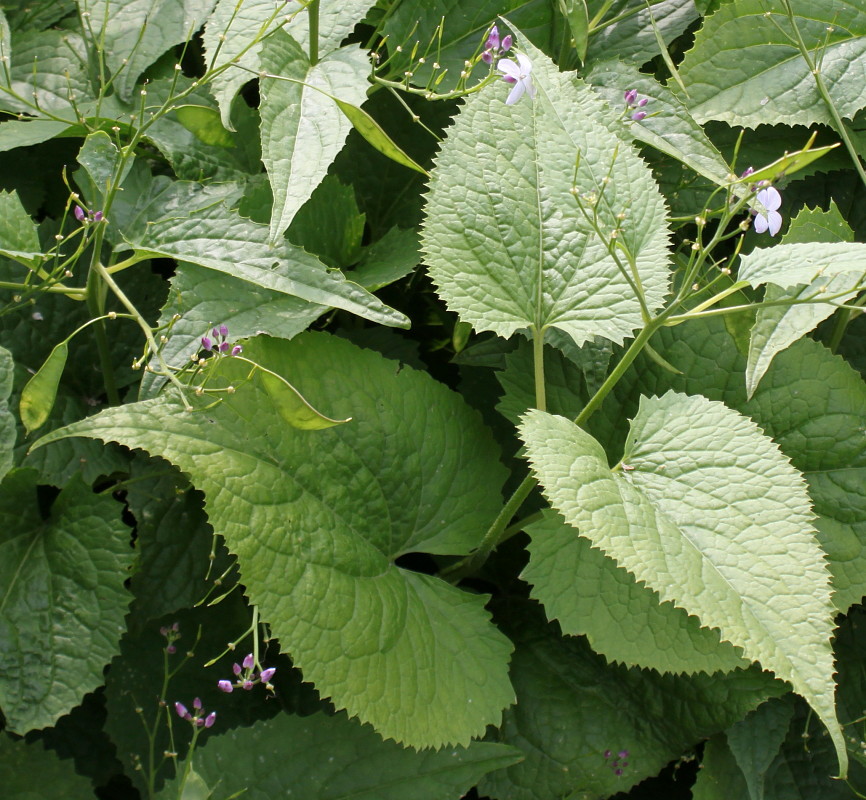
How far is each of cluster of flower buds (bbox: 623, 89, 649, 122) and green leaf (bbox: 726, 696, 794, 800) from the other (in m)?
0.80

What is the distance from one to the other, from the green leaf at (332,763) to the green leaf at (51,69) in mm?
861

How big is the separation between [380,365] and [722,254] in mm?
601

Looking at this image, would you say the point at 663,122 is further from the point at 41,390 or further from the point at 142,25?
the point at 41,390

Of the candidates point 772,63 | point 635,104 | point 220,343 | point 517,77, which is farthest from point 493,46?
point 220,343

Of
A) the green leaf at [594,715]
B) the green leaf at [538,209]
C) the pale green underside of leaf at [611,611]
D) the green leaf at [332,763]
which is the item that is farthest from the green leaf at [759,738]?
the green leaf at [538,209]

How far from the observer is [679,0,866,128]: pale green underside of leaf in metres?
1.19

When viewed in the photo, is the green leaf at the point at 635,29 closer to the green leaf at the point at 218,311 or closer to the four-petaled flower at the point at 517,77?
the four-petaled flower at the point at 517,77

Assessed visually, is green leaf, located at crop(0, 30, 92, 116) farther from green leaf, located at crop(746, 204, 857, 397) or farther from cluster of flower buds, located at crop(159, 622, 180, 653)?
green leaf, located at crop(746, 204, 857, 397)

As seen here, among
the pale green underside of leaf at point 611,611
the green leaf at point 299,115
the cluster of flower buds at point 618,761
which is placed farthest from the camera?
the cluster of flower buds at point 618,761

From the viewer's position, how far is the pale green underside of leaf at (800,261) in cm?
87

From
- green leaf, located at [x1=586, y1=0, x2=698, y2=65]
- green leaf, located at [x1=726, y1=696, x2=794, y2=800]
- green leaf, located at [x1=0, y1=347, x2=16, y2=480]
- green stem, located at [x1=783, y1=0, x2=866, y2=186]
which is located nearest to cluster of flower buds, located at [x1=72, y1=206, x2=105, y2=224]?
green leaf, located at [x1=0, y1=347, x2=16, y2=480]

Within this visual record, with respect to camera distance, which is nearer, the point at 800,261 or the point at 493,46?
the point at 800,261

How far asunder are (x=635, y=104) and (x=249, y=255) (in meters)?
0.55

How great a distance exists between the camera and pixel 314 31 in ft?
3.43
